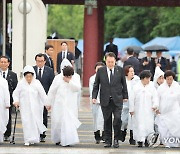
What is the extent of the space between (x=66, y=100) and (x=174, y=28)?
41170 millimetres

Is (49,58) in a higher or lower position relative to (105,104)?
higher

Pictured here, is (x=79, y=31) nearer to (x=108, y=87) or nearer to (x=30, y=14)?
(x=30, y=14)

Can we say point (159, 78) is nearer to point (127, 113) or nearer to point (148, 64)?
point (127, 113)

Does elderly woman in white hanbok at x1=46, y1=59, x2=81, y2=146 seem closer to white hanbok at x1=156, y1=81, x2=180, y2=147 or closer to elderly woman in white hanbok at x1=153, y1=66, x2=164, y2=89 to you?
white hanbok at x1=156, y1=81, x2=180, y2=147

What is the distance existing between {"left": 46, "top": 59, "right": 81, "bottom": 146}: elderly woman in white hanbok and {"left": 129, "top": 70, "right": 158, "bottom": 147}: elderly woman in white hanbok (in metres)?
1.21

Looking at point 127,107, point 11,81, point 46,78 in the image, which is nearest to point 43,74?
point 46,78

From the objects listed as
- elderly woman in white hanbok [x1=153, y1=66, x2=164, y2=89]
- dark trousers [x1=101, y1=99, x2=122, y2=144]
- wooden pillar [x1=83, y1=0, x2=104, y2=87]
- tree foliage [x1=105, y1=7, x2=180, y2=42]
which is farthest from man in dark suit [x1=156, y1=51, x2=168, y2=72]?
tree foliage [x1=105, y1=7, x2=180, y2=42]

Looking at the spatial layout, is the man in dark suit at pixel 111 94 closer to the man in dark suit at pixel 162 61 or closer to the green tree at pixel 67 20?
the man in dark suit at pixel 162 61

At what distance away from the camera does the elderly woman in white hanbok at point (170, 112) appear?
1708 centimetres

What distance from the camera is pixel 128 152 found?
637 inches

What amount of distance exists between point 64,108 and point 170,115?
7.15 ft

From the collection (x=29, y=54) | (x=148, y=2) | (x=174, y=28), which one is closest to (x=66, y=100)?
(x=29, y=54)

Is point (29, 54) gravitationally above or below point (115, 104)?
above

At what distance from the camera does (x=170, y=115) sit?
17.2 meters
